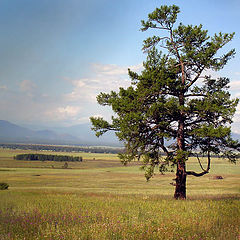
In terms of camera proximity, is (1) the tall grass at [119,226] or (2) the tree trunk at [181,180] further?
(2) the tree trunk at [181,180]

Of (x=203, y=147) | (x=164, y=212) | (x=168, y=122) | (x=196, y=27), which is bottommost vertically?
(x=164, y=212)

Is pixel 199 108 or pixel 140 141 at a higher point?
pixel 199 108

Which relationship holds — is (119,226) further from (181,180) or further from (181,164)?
(181,180)

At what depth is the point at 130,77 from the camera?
19.7 m

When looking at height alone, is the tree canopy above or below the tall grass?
above

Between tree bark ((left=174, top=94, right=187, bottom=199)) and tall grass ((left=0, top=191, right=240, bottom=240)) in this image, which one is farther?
tree bark ((left=174, top=94, right=187, bottom=199))

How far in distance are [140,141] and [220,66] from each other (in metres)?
7.10

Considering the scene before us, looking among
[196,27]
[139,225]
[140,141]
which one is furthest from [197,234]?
[196,27]

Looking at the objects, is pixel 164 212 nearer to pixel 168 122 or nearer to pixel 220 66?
pixel 168 122

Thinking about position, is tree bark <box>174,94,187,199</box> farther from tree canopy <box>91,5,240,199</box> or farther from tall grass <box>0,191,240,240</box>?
tall grass <box>0,191,240,240</box>

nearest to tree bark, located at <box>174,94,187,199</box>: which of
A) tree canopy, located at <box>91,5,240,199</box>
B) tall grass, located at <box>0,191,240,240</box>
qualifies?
tree canopy, located at <box>91,5,240,199</box>

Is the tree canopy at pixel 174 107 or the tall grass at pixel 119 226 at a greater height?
the tree canopy at pixel 174 107

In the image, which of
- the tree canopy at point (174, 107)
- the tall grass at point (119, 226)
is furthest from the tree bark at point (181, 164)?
the tall grass at point (119, 226)

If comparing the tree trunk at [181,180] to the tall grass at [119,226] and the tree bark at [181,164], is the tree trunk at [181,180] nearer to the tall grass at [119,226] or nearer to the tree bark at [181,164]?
the tree bark at [181,164]
